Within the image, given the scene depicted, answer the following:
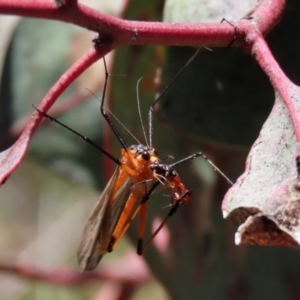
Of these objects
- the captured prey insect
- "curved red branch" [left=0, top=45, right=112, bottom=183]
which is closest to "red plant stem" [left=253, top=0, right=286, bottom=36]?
"curved red branch" [left=0, top=45, right=112, bottom=183]

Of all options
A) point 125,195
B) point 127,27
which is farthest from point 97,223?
point 127,27

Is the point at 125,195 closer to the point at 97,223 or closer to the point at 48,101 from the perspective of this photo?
the point at 97,223

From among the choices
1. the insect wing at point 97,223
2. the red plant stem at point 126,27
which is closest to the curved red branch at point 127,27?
the red plant stem at point 126,27

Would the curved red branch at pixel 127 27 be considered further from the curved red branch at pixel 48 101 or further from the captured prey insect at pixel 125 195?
the captured prey insect at pixel 125 195

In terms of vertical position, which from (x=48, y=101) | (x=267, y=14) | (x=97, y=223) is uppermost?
(x=267, y=14)

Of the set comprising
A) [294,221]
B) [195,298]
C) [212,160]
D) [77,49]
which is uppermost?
[77,49]

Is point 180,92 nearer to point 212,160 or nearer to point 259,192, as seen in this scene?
point 212,160

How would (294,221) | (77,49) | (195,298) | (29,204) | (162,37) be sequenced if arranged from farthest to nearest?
(29,204), (77,49), (195,298), (162,37), (294,221)

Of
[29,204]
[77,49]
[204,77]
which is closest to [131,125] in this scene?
[204,77]
